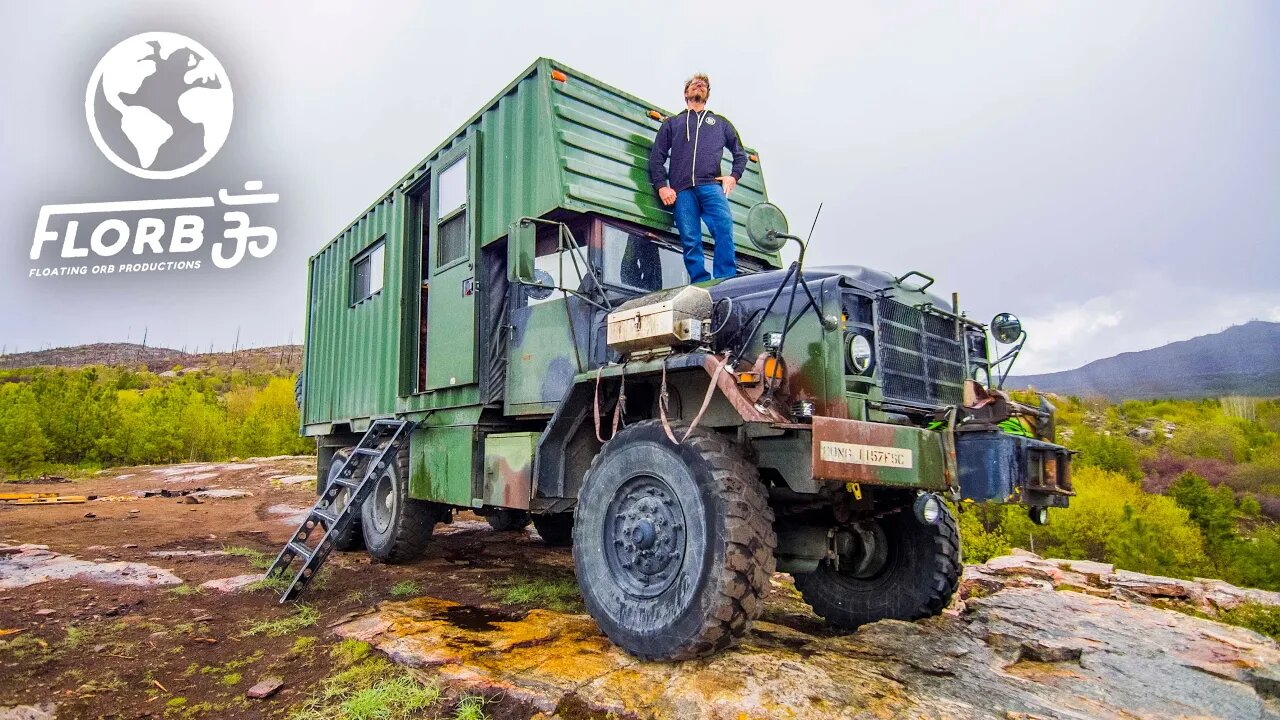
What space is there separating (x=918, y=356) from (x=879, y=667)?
1.67 metres

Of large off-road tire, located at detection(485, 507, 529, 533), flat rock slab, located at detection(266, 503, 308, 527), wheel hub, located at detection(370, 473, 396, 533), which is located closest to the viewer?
large off-road tire, located at detection(485, 507, 529, 533)

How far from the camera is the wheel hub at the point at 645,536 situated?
130 inches

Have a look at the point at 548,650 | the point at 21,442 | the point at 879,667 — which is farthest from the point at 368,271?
the point at 21,442

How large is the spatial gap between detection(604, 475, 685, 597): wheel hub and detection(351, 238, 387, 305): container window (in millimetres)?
4951

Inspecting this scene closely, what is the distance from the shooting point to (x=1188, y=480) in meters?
25.3

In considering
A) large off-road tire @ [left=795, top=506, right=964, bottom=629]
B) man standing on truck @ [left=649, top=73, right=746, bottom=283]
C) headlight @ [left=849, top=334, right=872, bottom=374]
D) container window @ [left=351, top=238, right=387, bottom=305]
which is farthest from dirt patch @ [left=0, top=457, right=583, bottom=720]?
container window @ [left=351, top=238, right=387, bottom=305]

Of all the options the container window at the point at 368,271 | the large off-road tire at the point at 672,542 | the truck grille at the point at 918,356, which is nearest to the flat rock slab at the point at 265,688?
the large off-road tire at the point at 672,542

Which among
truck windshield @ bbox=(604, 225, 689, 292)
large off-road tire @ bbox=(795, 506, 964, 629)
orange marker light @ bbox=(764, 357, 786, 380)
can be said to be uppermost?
truck windshield @ bbox=(604, 225, 689, 292)

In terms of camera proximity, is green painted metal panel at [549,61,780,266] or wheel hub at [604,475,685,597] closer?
wheel hub at [604,475,685,597]

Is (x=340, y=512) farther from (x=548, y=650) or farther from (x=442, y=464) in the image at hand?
(x=548, y=650)

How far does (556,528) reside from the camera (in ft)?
24.8

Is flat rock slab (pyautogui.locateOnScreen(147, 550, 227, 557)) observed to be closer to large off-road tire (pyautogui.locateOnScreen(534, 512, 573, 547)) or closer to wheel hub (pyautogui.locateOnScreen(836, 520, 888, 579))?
large off-road tire (pyautogui.locateOnScreen(534, 512, 573, 547))

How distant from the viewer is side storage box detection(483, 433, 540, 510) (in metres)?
4.60

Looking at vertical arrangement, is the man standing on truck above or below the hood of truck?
above
